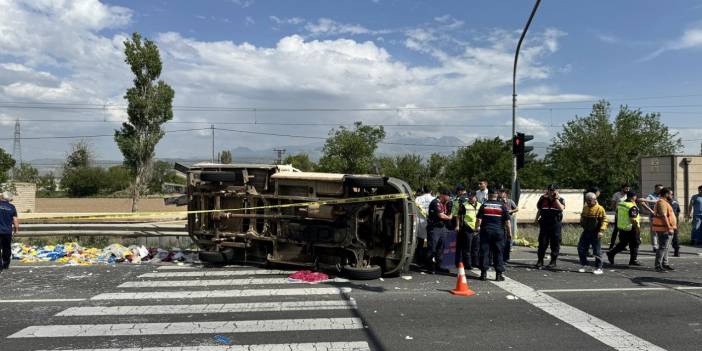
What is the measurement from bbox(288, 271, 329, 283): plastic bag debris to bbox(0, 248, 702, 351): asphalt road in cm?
32

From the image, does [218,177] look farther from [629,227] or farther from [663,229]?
[663,229]

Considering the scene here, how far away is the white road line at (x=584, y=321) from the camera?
16.6 ft

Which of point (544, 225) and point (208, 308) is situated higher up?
point (544, 225)

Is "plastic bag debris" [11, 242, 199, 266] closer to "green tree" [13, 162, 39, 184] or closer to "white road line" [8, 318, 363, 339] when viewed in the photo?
"white road line" [8, 318, 363, 339]

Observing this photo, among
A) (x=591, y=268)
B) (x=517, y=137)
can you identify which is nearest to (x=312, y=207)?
(x=591, y=268)

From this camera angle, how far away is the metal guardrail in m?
11.4

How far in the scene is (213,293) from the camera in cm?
728

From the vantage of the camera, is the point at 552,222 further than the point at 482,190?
No

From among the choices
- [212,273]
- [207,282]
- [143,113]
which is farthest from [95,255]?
[143,113]

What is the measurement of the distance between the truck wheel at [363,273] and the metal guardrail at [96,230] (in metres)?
5.13

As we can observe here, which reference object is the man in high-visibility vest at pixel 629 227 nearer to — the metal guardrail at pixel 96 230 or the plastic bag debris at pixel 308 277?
the plastic bag debris at pixel 308 277

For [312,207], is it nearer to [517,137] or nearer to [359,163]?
[517,137]

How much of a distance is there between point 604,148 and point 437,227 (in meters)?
39.9

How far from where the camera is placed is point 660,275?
8930mm
